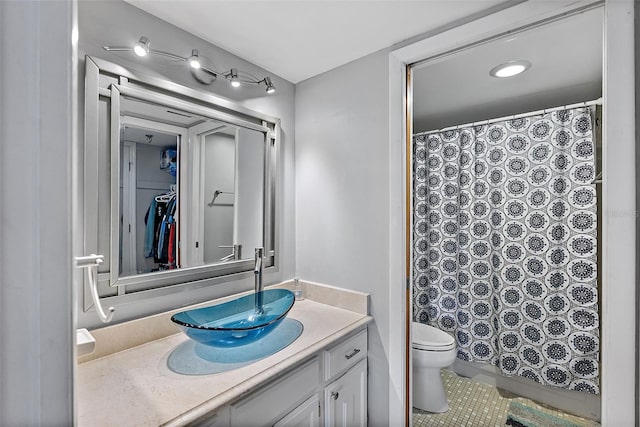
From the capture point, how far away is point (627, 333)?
991mm

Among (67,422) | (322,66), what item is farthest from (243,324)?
(322,66)

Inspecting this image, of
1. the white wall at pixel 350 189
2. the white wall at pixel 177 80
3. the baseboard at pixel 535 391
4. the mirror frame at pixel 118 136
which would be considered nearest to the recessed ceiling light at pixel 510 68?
the white wall at pixel 350 189

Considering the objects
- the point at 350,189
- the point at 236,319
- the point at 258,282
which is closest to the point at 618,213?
the point at 350,189

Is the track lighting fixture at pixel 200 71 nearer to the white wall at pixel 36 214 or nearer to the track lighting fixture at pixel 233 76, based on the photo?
the track lighting fixture at pixel 233 76

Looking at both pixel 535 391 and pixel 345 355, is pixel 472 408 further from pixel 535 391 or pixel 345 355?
pixel 345 355

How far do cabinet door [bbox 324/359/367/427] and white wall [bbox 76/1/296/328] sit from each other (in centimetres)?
68

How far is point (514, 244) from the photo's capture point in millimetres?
2125

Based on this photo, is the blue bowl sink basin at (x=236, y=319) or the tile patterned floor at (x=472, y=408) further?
the tile patterned floor at (x=472, y=408)

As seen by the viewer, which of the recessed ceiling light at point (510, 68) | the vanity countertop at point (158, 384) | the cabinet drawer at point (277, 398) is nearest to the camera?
the vanity countertop at point (158, 384)

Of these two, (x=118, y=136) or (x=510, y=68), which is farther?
(x=510, y=68)

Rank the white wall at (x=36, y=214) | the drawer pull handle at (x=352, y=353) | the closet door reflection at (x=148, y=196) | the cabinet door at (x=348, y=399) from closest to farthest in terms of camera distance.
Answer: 1. the white wall at (x=36, y=214)
2. the closet door reflection at (x=148, y=196)
3. the cabinet door at (x=348, y=399)
4. the drawer pull handle at (x=352, y=353)

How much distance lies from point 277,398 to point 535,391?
200 centimetres

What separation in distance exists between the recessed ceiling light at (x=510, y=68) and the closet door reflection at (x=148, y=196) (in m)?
1.90

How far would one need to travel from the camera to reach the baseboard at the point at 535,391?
6.18 feet
